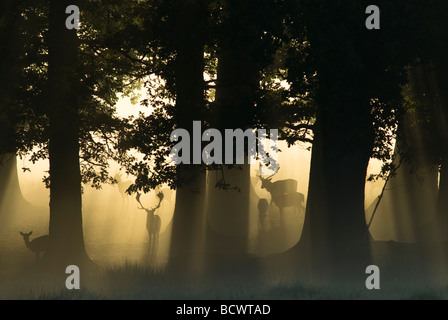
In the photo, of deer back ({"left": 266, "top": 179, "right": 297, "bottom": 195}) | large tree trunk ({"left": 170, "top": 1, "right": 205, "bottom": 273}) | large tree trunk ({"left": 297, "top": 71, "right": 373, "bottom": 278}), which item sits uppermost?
large tree trunk ({"left": 170, "top": 1, "right": 205, "bottom": 273})

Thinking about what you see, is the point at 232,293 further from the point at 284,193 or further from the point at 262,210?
the point at 284,193

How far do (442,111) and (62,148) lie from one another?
1406 centimetres

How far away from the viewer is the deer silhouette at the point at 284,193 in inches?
1347

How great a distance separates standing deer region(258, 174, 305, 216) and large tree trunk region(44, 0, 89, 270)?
53.6 feet

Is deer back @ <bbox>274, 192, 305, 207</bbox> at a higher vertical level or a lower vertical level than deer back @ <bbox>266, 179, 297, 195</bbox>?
lower

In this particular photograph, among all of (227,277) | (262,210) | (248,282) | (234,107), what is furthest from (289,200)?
(248,282)

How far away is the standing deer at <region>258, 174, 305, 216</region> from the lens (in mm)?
34219

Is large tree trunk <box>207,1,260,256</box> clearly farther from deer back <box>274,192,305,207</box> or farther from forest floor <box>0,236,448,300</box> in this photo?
deer back <box>274,192,305,207</box>

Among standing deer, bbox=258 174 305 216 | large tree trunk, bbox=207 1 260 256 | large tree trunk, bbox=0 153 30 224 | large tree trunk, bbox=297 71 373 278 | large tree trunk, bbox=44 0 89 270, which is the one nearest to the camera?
large tree trunk, bbox=207 1 260 256

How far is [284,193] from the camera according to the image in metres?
35.3

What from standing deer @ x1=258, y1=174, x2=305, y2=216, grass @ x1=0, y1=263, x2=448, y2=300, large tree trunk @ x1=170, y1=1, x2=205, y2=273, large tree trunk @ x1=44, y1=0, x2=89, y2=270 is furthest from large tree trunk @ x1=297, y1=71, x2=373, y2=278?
standing deer @ x1=258, y1=174, x2=305, y2=216

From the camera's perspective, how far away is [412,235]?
29.1 m

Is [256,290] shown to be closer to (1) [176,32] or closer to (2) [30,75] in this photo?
(1) [176,32]
